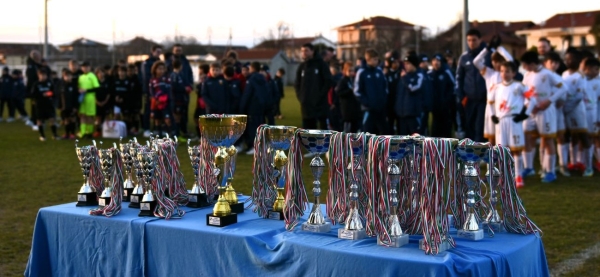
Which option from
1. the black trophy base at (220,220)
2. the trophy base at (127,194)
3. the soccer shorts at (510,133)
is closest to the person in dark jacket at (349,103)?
the soccer shorts at (510,133)

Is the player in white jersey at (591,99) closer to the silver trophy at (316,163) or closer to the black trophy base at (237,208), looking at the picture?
the black trophy base at (237,208)

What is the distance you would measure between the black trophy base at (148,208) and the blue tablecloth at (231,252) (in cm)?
7

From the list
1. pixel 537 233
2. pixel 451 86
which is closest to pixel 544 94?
pixel 451 86

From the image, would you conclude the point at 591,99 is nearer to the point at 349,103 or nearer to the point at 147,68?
the point at 349,103

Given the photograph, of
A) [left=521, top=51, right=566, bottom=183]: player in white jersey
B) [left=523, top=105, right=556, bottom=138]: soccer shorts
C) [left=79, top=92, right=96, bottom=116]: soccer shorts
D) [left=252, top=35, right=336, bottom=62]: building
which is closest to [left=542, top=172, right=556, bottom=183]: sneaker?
[left=521, top=51, right=566, bottom=183]: player in white jersey

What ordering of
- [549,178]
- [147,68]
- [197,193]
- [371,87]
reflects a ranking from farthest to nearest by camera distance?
[147,68], [371,87], [549,178], [197,193]

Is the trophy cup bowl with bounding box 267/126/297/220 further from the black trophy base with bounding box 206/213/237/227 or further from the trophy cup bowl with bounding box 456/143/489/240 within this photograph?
the trophy cup bowl with bounding box 456/143/489/240

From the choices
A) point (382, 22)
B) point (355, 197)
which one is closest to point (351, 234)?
point (355, 197)

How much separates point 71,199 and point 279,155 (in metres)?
5.16

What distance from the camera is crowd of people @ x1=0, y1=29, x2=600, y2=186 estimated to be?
9391mm

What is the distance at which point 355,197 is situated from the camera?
137 inches

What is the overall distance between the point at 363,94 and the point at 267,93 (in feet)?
7.16

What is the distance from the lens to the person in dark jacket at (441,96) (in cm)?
1266

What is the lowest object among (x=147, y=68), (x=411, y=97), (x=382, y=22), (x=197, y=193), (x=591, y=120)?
(x=197, y=193)
